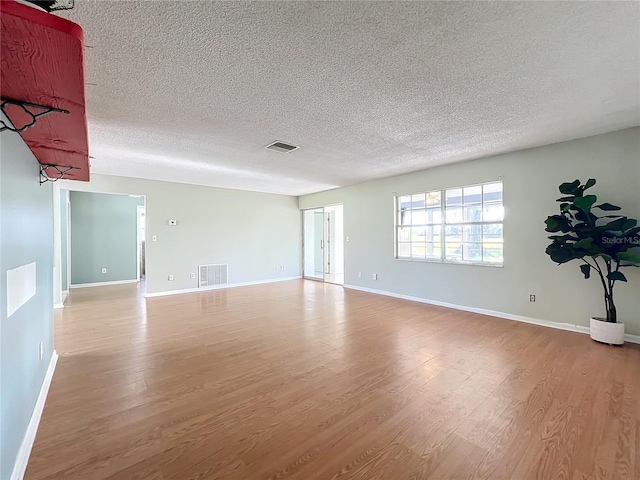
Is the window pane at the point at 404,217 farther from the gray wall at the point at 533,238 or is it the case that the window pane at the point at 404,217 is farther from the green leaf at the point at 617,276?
the green leaf at the point at 617,276

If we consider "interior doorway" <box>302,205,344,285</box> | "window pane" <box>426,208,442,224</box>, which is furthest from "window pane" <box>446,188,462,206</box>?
"interior doorway" <box>302,205,344,285</box>

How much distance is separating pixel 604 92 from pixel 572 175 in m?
1.56

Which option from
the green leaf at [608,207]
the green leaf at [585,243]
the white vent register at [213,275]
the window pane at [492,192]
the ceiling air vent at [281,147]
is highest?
the ceiling air vent at [281,147]

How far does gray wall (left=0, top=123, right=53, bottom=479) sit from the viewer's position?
1.31 meters

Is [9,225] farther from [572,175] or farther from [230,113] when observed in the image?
[572,175]

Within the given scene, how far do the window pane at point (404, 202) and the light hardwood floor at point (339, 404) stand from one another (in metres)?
2.70

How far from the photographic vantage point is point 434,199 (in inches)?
206

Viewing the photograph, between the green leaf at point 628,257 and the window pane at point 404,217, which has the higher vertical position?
the window pane at point 404,217

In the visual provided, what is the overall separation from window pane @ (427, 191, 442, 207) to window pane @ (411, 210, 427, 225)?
0.21m

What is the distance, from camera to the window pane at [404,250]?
18.7ft

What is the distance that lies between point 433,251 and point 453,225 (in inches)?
24.7

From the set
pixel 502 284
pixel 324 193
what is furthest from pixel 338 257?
pixel 502 284

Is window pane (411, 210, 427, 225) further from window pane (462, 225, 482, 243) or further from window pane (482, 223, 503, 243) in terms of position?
window pane (482, 223, 503, 243)

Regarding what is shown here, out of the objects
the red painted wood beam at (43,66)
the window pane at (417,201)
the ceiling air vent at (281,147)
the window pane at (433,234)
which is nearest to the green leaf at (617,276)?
the window pane at (433,234)
